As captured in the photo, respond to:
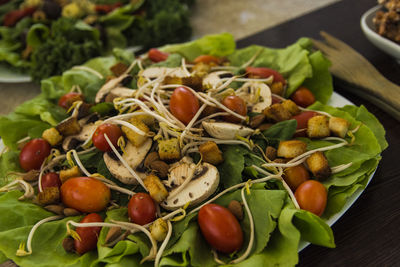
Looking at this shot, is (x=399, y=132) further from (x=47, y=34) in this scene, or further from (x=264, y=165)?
(x=47, y=34)

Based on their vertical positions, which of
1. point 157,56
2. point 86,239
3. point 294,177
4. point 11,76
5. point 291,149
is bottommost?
point 11,76

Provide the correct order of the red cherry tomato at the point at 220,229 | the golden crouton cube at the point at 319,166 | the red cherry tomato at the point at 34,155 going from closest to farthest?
the red cherry tomato at the point at 220,229 < the golden crouton cube at the point at 319,166 < the red cherry tomato at the point at 34,155

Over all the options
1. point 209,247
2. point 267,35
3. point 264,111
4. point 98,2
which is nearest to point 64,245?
point 209,247

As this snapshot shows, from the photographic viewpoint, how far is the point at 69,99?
8.05ft

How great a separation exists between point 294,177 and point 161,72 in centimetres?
115

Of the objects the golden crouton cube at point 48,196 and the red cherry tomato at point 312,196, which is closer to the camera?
the red cherry tomato at point 312,196

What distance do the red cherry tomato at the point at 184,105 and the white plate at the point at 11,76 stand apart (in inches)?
89.0

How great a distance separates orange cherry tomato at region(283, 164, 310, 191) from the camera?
190cm

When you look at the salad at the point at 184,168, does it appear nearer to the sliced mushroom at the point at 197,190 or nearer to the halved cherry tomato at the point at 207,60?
the sliced mushroom at the point at 197,190

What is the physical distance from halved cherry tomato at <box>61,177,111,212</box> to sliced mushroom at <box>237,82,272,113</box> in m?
1.03

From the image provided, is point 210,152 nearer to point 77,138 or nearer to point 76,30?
point 77,138

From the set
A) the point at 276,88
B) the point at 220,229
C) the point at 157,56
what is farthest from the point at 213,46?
the point at 220,229

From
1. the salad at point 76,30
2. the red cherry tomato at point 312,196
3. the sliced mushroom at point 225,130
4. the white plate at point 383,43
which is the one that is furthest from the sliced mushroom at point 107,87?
the white plate at point 383,43

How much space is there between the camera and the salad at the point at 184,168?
5.31 ft
